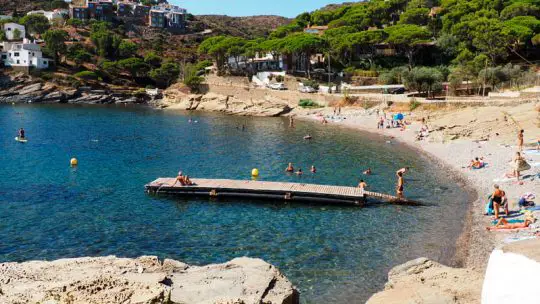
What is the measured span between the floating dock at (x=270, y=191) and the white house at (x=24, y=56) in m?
86.9

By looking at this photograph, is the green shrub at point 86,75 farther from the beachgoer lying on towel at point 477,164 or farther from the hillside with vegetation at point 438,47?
the beachgoer lying on towel at point 477,164

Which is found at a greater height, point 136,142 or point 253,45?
point 253,45

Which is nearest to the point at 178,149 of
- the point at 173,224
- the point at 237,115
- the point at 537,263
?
the point at 173,224

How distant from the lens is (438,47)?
86000mm

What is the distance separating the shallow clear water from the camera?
1886 centimetres

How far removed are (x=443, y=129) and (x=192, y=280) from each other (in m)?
38.4

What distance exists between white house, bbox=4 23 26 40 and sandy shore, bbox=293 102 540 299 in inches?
3630

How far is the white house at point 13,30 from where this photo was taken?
400ft

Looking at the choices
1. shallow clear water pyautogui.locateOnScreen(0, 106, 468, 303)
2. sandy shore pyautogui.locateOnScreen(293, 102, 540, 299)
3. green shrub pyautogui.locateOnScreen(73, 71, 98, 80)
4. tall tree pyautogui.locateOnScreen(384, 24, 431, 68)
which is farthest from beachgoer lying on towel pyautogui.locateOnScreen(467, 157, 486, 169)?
green shrub pyautogui.locateOnScreen(73, 71, 98, 80)

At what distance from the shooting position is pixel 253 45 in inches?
3782

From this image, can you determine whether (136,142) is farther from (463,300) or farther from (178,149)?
(463,300)

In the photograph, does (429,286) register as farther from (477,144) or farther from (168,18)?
(168,18)

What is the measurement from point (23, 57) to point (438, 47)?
8016 cm

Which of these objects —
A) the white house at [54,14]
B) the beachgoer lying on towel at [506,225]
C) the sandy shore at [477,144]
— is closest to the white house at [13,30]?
the white house at [54,14]
